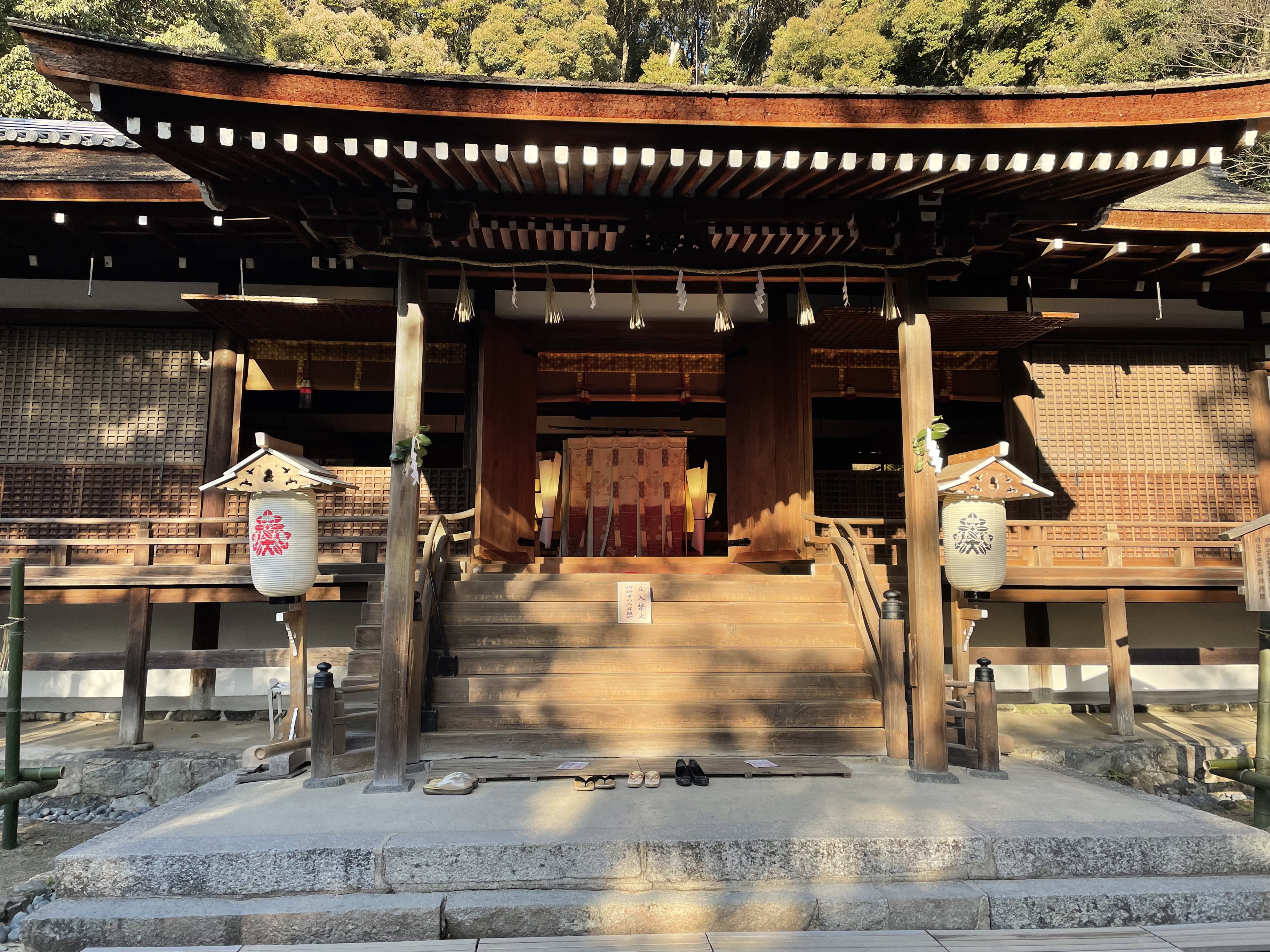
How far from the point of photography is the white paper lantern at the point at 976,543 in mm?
5875

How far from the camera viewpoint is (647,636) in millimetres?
6672

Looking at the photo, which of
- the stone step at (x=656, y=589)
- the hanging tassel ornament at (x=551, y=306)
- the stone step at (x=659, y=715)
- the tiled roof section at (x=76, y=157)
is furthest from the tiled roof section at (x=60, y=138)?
the stone step at (x=659, y=715)

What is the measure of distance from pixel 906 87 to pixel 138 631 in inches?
319

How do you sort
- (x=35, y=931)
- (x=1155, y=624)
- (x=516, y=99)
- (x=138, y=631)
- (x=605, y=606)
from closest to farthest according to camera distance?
(x=35, y=931), (x=516, y=99), (x=605, y=606), (x=138, y=631), (x=1155, y=624)

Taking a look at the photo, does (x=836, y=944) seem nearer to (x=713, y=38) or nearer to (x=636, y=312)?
(x=636, y=312)

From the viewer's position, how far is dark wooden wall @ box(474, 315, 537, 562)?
7.89 m

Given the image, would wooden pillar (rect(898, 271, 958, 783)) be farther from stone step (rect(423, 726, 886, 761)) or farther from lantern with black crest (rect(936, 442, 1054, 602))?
stone step (rect(423, 726, 886, 761))

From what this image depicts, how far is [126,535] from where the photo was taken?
8414 mm

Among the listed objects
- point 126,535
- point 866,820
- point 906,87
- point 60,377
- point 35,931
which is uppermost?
point 906,87

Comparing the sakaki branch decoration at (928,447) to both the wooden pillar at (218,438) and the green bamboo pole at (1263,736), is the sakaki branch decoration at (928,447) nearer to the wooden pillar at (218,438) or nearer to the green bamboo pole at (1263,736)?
the green bamboo pole at (1263,736)

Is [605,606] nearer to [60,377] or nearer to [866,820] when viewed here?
[866,820]

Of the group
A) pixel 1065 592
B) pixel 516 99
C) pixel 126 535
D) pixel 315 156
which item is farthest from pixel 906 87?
pixel 126 535

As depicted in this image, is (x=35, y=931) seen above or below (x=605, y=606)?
below

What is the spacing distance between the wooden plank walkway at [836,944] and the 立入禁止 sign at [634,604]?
322 centimetres
